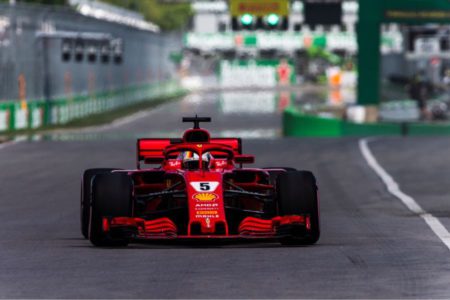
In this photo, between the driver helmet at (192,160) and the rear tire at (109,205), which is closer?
the rear tire at (109,205)

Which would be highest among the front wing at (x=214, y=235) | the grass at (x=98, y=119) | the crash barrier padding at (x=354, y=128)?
the front wing at (x=214, y=235)

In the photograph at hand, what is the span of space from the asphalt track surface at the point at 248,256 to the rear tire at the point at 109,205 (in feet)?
0.57

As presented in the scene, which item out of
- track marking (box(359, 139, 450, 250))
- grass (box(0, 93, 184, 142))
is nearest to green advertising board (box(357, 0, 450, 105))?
grass (box(0, 93, 184, 142))

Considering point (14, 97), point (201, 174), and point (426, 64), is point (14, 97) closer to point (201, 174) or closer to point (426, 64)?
point (201, 174)

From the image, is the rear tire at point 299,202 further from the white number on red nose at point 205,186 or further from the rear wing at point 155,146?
the rear wing at point 155,146

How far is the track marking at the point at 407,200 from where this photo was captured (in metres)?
16.2

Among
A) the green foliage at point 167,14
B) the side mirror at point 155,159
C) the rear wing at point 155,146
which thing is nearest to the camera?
the side mirror at point 155,159

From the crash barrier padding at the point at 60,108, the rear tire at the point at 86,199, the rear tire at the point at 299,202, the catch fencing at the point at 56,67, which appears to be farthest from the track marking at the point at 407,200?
the catch fencing at the point at 56,67

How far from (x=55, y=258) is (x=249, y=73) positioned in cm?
12300

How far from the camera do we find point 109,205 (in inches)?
564

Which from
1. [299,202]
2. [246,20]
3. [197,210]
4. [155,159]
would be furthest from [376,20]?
[197,210]

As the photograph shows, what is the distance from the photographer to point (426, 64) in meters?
96.6

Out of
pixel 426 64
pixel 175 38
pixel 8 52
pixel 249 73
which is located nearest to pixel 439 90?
pixel 426 64

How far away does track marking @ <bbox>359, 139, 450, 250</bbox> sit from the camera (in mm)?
16250
